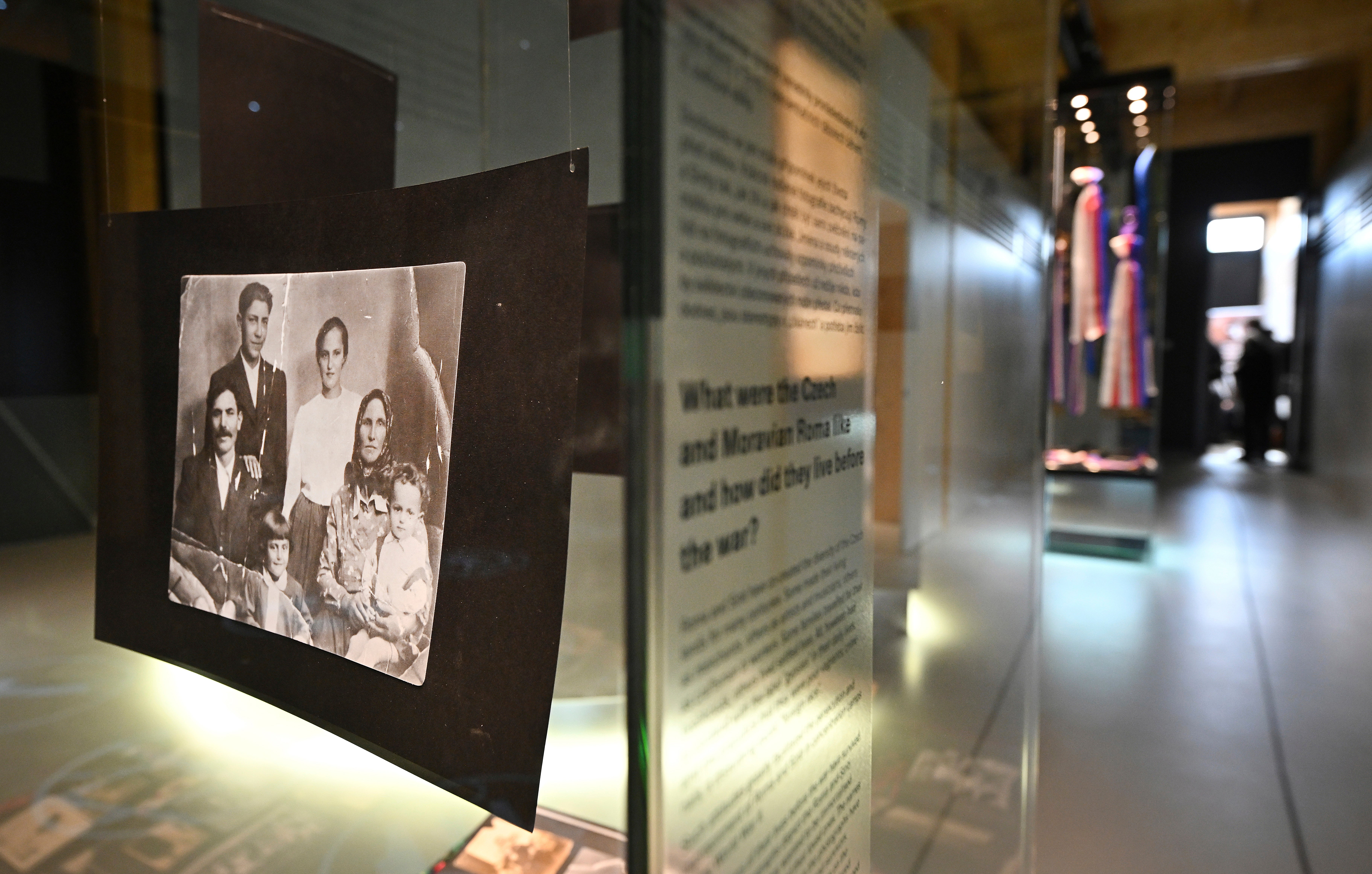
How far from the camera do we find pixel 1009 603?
1.36 meters

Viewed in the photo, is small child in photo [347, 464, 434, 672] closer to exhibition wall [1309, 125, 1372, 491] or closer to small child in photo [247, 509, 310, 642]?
small child in photo [247, 509, 310, 642]

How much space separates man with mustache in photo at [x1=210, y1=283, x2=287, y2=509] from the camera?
31.6 inches

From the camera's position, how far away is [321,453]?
2.51 feet

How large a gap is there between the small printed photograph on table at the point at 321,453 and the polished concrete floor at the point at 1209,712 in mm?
1294

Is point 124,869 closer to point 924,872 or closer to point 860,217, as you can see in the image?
point 924,872

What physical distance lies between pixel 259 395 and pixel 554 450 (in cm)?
40

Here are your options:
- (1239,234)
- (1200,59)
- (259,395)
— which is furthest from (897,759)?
(1239,234)

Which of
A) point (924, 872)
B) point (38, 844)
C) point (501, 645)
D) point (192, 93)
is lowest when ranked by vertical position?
point (38, 844)

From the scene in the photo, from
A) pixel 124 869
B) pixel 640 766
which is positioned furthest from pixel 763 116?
pixel 124 869

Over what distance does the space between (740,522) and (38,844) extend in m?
1.19

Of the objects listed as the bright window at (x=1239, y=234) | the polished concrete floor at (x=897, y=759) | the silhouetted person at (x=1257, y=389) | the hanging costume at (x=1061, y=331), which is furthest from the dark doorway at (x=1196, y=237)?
the polished concrete floor at (x=897, y=759)

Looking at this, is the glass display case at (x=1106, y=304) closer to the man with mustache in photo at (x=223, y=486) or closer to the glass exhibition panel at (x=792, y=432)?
the glass exhibition panel at (x=792, y=432)

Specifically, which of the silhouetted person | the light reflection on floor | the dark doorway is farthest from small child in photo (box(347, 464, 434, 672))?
the silhouetted person

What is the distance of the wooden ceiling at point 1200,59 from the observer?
1018mm
